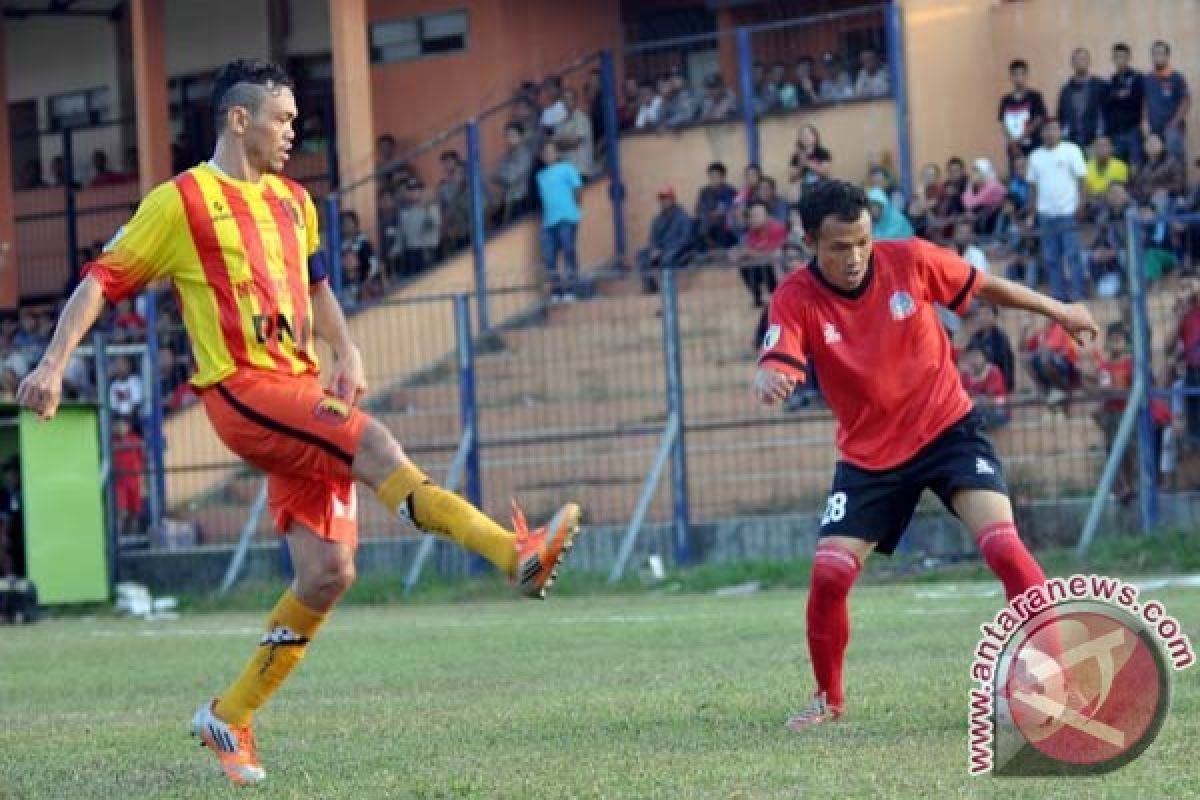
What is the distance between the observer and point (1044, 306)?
9328mm

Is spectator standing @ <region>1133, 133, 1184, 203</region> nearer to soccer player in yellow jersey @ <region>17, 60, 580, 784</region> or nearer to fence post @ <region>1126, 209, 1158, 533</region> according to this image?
fence post @ <region>1126, 209, 1158, 533</region>

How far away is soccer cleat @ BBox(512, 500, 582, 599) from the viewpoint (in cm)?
787

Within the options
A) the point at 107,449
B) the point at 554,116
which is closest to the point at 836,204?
the point at 107,449

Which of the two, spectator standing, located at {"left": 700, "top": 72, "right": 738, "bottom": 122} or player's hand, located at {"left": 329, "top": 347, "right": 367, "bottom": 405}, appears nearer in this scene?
player's hand, located at {"left": 329, "top": 347, "right": 367, "bottom": 405}

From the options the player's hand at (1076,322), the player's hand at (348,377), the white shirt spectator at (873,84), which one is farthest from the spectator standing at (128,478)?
the player's hand at (1076,322)

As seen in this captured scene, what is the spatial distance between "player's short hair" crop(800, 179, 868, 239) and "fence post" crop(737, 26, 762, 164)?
1846cm

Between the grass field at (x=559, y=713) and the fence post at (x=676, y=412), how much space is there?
→ 4.05 metres

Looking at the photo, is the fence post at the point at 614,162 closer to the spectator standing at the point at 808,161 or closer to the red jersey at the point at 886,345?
the spectator standing at the point at 808,161

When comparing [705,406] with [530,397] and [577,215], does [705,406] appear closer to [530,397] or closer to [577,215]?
[530,397]

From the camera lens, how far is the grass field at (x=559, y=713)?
780cm

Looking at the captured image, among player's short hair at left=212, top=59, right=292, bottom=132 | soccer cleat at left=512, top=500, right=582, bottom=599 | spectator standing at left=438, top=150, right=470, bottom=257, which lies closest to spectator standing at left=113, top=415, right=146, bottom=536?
spectator standing at left=438, top=150, right=470, bottom=257

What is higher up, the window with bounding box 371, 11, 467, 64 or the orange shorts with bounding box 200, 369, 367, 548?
the window with bounding box 371, 11, 467, 64

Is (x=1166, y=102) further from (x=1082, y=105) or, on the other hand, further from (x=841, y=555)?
(x=841, y=555)

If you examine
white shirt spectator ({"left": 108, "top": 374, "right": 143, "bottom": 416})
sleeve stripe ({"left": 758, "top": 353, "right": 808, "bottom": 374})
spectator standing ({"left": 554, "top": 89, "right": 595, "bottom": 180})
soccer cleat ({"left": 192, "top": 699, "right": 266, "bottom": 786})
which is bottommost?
soccer cleat ({"left": 192, "top": 699, "right": 266, "bottom": 786})
